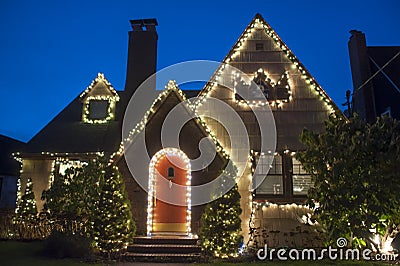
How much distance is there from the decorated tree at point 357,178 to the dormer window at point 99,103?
983cm

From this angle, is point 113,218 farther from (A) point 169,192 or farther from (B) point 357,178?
(B) point 357,178

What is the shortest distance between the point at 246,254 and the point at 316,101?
6.24 meters

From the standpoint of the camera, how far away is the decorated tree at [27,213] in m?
12.8

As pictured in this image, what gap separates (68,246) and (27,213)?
Answer: 4321 mm

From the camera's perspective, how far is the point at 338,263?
9.88m

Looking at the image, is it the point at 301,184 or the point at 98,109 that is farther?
the point at 98,109

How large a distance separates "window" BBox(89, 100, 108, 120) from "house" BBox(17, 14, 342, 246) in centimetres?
163

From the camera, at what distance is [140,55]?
16.9 meters

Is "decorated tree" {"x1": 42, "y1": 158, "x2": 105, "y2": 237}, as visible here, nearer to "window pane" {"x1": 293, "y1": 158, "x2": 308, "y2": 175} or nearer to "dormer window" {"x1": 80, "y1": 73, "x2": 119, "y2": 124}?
"dormer window" {"x1": 80, "y1": 73, "x2": 119, "y2": 124}

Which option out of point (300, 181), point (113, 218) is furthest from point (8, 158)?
point (300, 181)

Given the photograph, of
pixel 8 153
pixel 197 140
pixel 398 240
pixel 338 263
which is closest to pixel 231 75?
pixel 197 140

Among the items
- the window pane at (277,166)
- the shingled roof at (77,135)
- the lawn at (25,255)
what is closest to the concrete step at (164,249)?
the lawn at (25,255)

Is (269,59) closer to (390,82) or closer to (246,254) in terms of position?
(390,82)

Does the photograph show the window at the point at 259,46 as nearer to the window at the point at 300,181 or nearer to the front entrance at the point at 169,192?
the window at the point at 300,181
